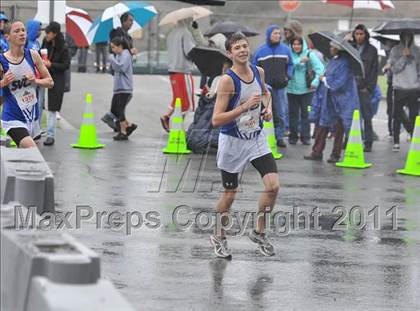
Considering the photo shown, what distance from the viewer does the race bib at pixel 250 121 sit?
28.4ft

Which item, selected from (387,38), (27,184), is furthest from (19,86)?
(387,38)

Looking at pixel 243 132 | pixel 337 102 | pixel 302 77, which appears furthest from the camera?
pixel 302 77

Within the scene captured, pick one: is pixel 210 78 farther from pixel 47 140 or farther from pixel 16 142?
pixel 16 142

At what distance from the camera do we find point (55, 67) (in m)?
16.8

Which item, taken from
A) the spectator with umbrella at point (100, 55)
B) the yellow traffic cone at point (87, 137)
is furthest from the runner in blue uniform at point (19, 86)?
the spectator with umbrella at point (100, 55)

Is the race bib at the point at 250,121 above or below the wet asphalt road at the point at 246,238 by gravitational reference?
above

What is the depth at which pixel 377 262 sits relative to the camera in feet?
28.6

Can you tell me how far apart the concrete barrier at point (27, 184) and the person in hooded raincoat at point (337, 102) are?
400 inches

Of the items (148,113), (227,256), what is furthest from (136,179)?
(148,113)

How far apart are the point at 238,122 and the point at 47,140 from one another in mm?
8540

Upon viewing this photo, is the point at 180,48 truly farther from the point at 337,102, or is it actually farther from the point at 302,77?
the point at 337,102

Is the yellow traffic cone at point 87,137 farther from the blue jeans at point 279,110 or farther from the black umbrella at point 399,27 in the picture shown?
the black umbrella at point 399,27

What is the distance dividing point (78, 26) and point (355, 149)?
317 inches

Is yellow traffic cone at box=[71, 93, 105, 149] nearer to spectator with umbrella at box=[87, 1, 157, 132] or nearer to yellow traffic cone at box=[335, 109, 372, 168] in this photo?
spectator with umbrella at box=[87, 1, 157, 132]
